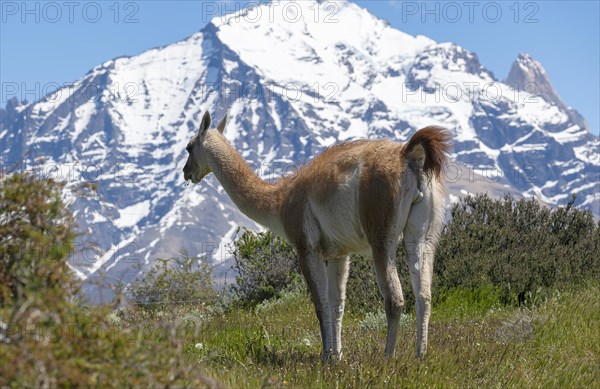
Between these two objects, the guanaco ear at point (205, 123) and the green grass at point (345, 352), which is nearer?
the green grass at point (345, 352)

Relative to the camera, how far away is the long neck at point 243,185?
961cm

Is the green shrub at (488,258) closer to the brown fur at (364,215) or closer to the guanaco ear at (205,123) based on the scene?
the brown fur at (364,215)

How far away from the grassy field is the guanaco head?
1.98 m

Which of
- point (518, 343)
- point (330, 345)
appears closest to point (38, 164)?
point (330, 345)

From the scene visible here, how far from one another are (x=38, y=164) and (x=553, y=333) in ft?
19.2

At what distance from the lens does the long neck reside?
9609mm

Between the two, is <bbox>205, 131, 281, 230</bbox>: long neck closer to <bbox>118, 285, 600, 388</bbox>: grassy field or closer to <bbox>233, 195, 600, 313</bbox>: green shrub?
<bbox>118, 285, 600, 388</bbox>: grassy field

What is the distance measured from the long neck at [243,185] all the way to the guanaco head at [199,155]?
10cm

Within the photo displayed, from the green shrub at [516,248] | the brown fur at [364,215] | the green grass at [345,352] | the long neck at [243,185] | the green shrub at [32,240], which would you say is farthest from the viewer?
the green shrub at [516,248]

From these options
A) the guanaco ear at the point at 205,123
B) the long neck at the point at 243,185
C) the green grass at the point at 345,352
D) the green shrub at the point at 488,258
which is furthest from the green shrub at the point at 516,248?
the guanaco ear at the point at 205,123

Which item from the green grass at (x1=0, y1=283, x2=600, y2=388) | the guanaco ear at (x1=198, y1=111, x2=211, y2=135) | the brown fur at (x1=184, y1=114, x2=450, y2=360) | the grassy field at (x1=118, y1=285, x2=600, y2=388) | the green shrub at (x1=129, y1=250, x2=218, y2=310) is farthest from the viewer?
the green shrub at (x1=129, y1=250, x2=218, y2=310)

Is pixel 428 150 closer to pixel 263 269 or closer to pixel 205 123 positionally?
pixel 205 123

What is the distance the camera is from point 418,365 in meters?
7.14

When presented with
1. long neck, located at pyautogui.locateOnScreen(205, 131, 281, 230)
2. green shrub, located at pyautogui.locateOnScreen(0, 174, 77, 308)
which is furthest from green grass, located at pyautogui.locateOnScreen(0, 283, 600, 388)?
long neck, located at pyautogui.locateOnScreen(205, 131, 281, 230)
